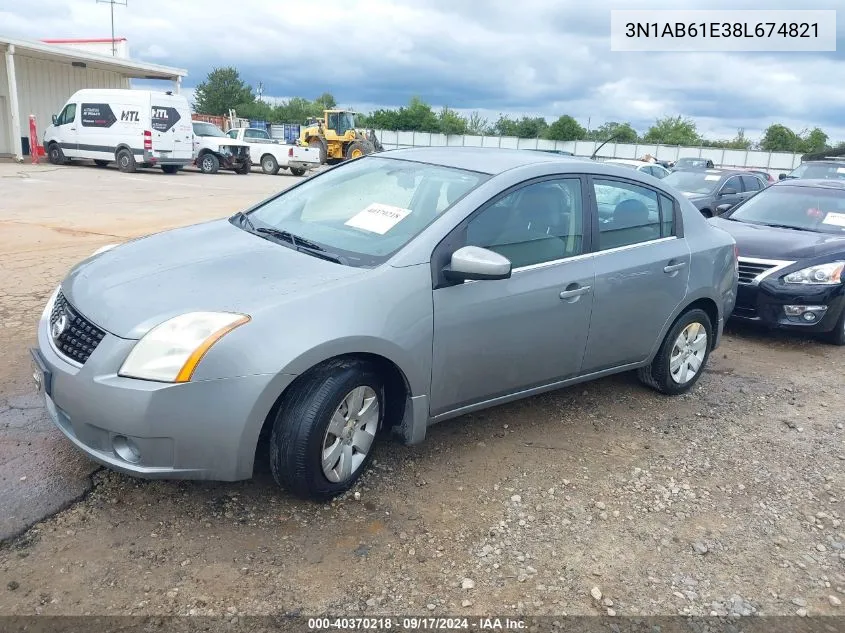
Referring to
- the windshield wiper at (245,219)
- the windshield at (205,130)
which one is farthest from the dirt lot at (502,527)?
the windshield at (205,130)

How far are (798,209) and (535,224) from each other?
509 cm

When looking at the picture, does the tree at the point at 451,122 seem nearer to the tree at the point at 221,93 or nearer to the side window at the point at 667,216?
the tree at the point at 221,93

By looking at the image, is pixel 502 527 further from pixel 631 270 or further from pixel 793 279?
pixel 793 279

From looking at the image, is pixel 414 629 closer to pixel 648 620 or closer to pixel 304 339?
pixel 648 620

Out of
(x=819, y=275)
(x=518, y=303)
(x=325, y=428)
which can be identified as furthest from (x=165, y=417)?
(x=819, y=275)

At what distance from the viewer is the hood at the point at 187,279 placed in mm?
2803

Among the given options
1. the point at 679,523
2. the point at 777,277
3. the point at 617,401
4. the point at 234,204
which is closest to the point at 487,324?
the point at 679,523

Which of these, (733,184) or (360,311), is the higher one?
(733,184)

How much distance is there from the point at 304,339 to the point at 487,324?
3.31 feet

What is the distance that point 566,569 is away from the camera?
110 inches

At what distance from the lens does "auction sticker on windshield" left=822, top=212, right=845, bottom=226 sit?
698 cm

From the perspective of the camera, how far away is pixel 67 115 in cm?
2119

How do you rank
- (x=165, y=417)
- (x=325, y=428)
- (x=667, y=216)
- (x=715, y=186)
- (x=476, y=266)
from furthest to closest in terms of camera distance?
(x=715, y=186), (x=667, y=216), (x=476, y=266), (x=325, y=428), (x=165, y=417)

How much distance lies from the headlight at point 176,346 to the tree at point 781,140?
217 ft
